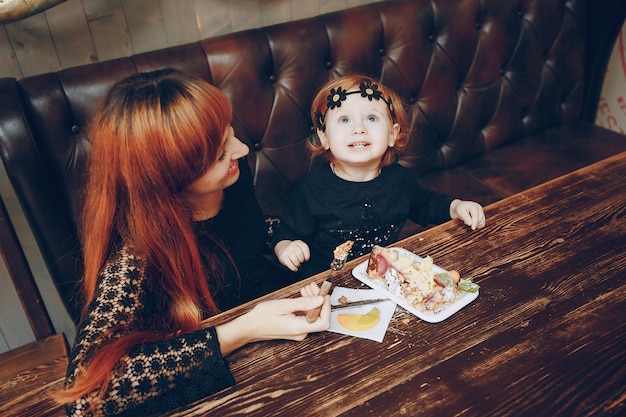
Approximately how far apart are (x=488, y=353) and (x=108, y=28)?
1.57 metres

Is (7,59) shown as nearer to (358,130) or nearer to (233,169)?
(233,169)

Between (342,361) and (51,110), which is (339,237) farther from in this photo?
(51,110)

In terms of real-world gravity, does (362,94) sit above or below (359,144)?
above

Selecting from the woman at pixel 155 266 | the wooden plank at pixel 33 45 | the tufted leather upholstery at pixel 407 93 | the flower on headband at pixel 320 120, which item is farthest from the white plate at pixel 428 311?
the wooden plank at pixel 33 45

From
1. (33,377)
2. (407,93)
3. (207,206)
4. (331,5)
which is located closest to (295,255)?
(207,206)

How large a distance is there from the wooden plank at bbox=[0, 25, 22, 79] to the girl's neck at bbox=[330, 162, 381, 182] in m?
1.10

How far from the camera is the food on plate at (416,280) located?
1016mm

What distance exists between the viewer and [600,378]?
85cm

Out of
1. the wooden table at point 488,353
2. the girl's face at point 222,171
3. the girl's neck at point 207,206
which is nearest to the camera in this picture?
the wooden table at point 488,353

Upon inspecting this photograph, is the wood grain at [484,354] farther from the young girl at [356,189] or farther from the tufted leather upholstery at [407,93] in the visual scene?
the tufted leather upholstery at [407,93]

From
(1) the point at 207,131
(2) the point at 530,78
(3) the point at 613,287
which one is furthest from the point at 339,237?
(2) the point at 530,78

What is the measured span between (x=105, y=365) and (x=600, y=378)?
0.85m

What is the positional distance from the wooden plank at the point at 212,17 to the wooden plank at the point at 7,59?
0.62 m

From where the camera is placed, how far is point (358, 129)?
1376 millimetres
